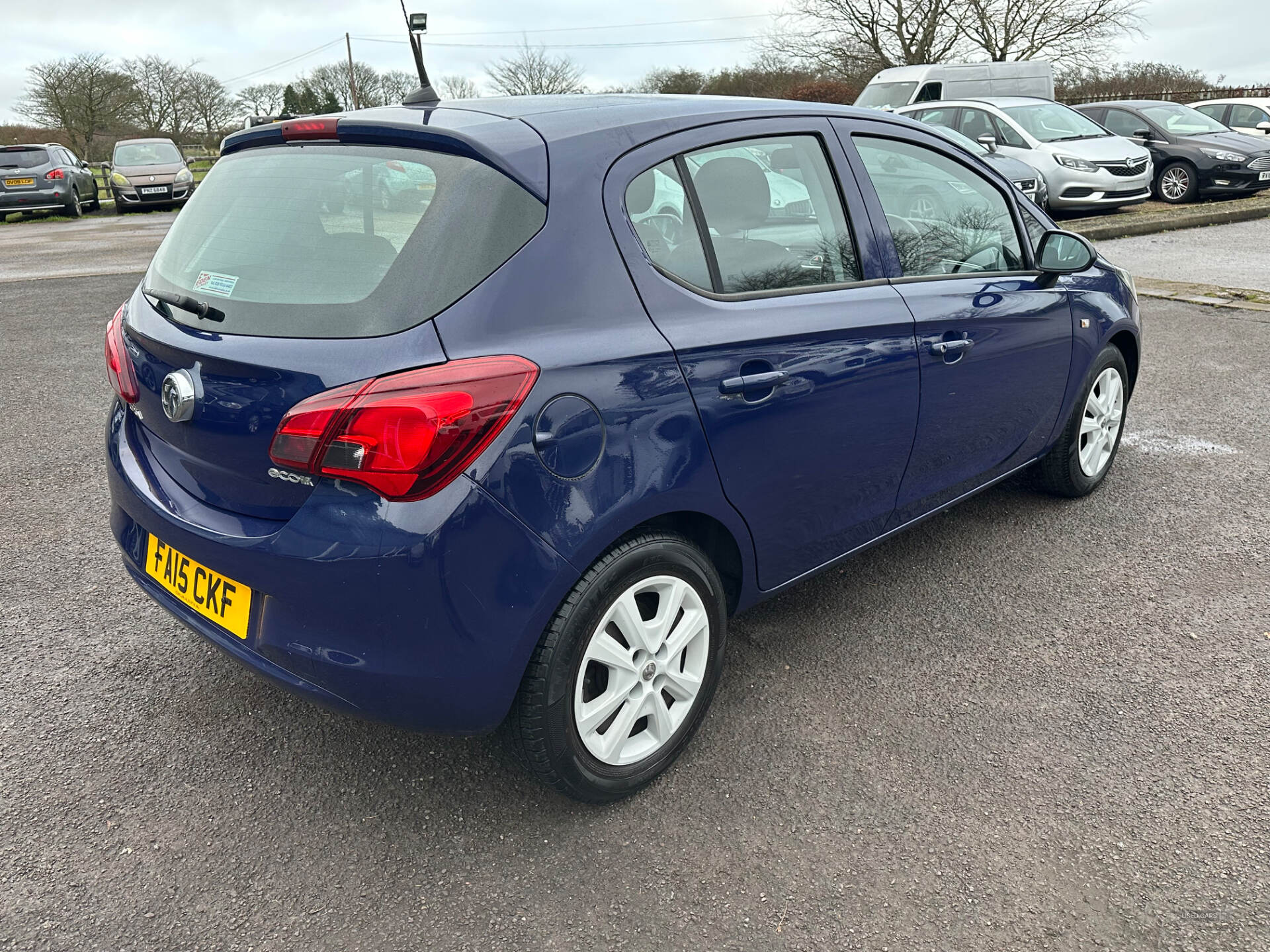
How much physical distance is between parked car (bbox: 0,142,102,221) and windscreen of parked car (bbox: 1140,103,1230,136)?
821 inches

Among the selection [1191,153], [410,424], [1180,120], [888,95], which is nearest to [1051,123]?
[1191,153]

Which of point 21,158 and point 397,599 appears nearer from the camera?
point 397,599

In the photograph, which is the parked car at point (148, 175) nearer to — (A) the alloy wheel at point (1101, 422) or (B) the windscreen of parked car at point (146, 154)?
(B) the windscreen of parked car at point (146, 154)

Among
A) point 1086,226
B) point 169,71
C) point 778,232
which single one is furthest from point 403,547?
point 169,71

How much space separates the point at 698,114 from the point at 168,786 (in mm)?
2173

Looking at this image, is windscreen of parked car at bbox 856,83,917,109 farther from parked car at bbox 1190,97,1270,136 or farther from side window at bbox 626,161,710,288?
side window at bbox 626,161,710,288

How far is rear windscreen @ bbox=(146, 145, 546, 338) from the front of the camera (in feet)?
6.73

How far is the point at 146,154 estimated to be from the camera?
2152 centimetres

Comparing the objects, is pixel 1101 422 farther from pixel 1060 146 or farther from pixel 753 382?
pixel 1060 146

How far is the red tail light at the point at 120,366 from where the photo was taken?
8.24ft

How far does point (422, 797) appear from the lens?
2.44 meters

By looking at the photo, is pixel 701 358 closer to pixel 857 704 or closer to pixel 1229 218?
pixel 857 704

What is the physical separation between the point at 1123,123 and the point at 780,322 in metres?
16.4

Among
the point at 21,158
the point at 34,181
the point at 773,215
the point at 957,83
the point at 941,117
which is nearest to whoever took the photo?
the point at 773,215
